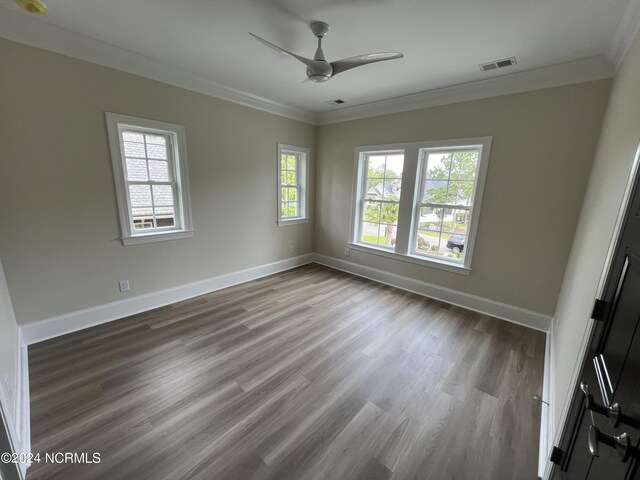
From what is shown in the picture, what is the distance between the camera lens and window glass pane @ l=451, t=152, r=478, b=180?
325 centimetres

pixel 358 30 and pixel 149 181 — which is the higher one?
pixel 358 30

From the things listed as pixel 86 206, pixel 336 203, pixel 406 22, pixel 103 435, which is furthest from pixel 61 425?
pixel 336 203

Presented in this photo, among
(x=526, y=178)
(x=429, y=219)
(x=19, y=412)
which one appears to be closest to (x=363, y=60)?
(x=526, y=178)

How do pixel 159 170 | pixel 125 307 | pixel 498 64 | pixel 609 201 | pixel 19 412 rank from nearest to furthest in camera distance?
pixel 609 201, pixel 19 412, pixel 498 64, pixel 125 307, pixel 159 170

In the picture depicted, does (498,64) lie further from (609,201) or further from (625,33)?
(609,201)

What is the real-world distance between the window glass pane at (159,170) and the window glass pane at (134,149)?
0.41 ft

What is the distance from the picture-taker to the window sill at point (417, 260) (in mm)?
3441

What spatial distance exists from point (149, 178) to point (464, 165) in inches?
152

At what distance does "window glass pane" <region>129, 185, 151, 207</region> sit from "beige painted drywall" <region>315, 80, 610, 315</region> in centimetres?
338

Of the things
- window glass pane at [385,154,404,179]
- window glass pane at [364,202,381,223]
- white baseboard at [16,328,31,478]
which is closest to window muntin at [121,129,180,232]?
white baseboard at [16,328,31,478]

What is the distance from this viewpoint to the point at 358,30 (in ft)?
6.87

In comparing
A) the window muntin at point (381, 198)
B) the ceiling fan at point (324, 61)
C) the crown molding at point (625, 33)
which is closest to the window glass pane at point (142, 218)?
the ceiling fan at point (324, 61)

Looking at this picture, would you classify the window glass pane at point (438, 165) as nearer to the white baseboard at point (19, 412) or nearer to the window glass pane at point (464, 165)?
the window glass pane at point (464, 165)

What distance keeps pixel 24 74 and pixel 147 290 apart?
2245 millimetres
